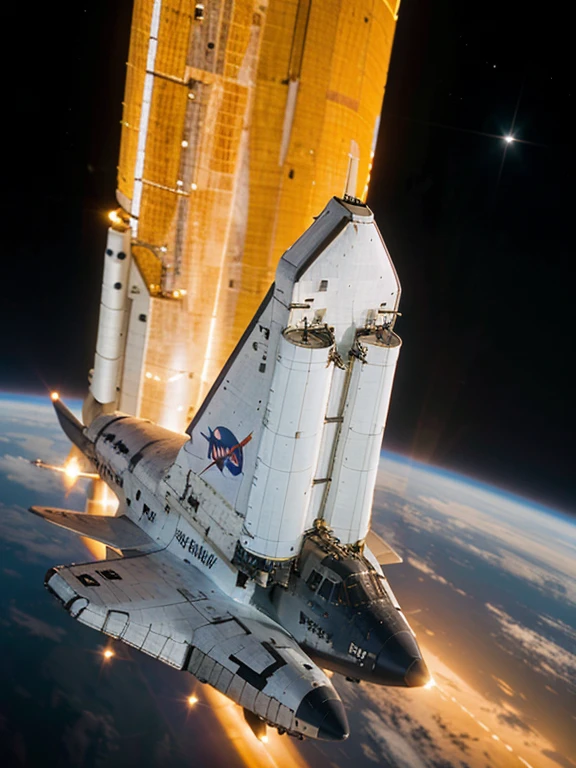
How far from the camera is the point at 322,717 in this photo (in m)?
7.36

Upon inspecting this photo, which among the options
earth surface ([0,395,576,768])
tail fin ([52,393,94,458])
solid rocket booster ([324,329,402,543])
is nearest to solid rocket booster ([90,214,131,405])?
tail fin ([52,393,94,458])

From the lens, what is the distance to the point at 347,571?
814 centimetres

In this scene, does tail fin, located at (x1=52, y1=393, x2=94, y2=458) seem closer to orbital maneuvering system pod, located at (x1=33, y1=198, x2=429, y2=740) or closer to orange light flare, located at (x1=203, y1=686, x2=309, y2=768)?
orbital maneuvering system pod, located at (x1=33, y1=198, x2=429, y2=740)

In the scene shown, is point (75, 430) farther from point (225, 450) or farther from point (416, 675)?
point (416, 675)

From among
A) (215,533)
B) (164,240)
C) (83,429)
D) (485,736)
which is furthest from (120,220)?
(485,736)

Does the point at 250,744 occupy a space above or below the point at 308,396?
below

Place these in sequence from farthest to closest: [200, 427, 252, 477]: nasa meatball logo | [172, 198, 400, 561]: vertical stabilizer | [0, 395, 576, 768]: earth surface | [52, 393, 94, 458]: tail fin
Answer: [0, 395, 576, 768]: earth surface
[52, 393, 94, 458]: tail fin
[200, 427, 252, 477]: nasa meatball logo
[172, 198, 400, 561]: vertical stabilizer

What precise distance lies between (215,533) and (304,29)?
8.33 m

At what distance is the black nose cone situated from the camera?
7719 mm

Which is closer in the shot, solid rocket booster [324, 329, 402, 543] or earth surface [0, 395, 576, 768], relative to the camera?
solid rocket booster [324, 329, 402, 543]

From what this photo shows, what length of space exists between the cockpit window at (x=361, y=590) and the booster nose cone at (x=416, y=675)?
2.85 ft

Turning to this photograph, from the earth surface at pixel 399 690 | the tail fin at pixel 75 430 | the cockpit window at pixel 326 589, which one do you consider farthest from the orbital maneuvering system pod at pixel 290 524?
the earth surface at pixel 399 690

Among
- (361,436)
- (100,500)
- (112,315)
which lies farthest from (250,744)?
(112,315)

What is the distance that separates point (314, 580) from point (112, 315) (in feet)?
22.1
